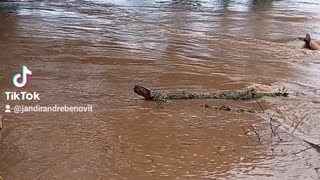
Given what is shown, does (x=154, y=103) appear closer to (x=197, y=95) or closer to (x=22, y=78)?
→ (x=197, y=95)

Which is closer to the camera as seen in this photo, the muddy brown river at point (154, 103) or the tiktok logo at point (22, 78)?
the muddy brown river at point (154, 103)

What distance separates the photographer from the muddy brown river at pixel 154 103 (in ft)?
15.3

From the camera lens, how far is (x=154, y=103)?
638cm

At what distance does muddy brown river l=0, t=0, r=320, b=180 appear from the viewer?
4.66 meters

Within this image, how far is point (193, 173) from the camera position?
4.51 metres

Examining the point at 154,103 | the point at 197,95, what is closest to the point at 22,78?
the point at 154,103

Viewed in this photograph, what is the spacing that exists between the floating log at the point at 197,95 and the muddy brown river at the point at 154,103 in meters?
0.11

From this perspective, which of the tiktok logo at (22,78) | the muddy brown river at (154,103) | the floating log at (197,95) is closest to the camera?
the muddy brown river at (154,103)

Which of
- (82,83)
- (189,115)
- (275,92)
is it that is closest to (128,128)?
(189,115)

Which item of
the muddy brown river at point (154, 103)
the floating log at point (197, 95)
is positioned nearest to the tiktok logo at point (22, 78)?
the muddy brown river at point (154, 103)

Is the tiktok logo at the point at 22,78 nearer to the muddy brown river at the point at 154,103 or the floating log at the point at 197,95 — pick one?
the muddy brown river at the point at 154,103

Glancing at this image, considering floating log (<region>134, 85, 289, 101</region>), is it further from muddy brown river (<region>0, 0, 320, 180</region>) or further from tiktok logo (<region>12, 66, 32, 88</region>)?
tiktok logo (<region>12, 66, 32, 88</region>)

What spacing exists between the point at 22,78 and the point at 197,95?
8.43 ft

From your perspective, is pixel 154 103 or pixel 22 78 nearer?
pixel 154 103
